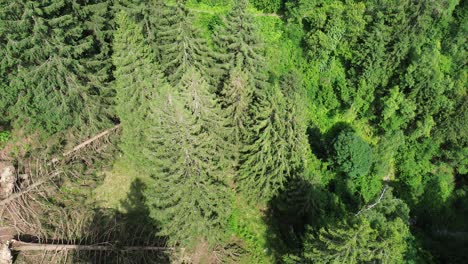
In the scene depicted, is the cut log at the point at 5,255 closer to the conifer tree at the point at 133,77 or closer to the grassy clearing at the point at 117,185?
the grassy clearing at the point at 117,185

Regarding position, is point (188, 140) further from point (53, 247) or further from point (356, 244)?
point (53, 247)

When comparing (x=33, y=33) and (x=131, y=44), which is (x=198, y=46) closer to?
(x=131, y=44)

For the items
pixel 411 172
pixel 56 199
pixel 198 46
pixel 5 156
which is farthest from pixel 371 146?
pixel 5 156

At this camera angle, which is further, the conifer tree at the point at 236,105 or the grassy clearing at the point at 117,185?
the grassy clearing at the point at 117,185

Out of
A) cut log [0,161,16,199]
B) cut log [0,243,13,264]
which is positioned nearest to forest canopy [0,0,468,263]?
cut log [0,161,16,199]

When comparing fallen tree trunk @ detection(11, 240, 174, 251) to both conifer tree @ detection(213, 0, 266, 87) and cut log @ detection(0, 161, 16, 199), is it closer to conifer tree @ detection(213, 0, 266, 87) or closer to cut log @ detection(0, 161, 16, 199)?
cut log @ detection(0, 161, 16, 199)

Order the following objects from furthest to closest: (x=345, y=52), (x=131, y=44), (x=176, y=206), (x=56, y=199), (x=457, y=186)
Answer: (x=457, y=186)
(x=345, y=52)
(x=56, y=199)
(x=131, y=44)
(x=176, y=206)

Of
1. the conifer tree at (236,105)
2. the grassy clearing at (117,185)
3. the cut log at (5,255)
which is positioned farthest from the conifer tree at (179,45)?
the cut log at (5,255)
